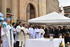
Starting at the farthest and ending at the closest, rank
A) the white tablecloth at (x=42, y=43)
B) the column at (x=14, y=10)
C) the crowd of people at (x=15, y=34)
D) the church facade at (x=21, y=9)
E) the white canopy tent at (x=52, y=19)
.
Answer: the column at (x=14, y=10), the church facade at (x=21, y=9), the white canopy tent at (x=52, y=19), the crowd of people at (x=15, y=34), the white tablecloth at (x=42, y=43)

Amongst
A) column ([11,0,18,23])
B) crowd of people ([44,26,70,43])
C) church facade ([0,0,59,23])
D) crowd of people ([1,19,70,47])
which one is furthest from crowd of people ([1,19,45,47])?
column ([11,0,18,23])

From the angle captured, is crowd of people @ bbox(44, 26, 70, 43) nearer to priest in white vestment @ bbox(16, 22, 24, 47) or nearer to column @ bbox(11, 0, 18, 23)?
priest in white vestment @ bbox(16, 22, 24, 47)

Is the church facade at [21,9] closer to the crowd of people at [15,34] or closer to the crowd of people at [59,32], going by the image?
the crowd of people at [15,34]

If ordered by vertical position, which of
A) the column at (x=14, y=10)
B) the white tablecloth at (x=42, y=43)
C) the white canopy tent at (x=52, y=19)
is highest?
the column at (x=14, y=10)

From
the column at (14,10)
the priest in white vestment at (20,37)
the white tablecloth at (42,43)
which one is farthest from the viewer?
the column at (14,10)

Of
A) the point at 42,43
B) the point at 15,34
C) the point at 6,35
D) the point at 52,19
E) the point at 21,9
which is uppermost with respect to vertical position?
the point at 21,9

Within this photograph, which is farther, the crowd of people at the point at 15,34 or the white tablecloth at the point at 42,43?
the crowd of people at the point at 15,34

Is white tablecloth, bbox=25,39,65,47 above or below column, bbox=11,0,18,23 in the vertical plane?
below

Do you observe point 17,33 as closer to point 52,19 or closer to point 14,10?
point 52,19

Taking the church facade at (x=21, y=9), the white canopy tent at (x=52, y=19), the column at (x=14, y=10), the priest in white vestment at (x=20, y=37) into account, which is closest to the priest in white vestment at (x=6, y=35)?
the priest in white vestment at (x=20, y=37)

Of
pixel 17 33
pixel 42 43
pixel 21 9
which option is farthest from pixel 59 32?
pixel 21 9

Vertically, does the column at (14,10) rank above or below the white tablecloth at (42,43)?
above

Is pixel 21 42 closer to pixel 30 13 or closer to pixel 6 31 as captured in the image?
pixel 6 31

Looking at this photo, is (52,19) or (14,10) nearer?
(52,19)
